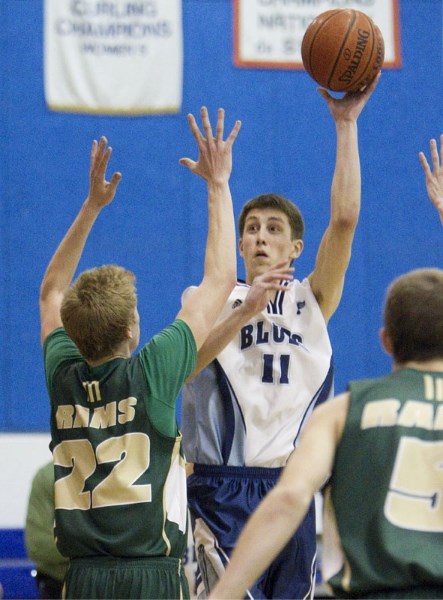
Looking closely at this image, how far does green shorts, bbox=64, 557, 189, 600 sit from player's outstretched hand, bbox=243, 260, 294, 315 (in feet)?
3.32

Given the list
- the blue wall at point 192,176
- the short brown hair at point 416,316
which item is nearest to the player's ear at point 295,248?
the short brown hair at point 416,316

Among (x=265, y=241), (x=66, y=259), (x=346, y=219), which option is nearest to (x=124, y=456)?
(x=66, y=259)

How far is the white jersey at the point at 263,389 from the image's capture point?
4.71 metres

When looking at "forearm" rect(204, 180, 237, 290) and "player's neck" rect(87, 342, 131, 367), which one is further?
"forearm" rect(204, 180, 237, 290)

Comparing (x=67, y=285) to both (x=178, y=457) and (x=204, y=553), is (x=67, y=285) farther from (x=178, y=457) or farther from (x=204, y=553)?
(x=204, y=553)

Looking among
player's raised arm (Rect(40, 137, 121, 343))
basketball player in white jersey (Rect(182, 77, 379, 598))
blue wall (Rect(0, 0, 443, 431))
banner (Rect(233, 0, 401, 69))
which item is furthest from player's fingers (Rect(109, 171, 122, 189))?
banner (Rect(233, 0, 401, 69))

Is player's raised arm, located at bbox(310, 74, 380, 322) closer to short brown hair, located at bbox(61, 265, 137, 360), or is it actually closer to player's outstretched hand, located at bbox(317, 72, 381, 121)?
player's outstretched hand, located at bbox(317, 72, 381, 121)

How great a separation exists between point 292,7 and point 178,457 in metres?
6.63

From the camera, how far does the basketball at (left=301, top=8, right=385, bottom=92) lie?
483 cm

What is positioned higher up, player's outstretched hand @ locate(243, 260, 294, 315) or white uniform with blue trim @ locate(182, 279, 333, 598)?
player's outstretched hand @ locate(243, 260, 294, 315)

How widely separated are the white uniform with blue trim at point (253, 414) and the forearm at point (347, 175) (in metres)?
0.51

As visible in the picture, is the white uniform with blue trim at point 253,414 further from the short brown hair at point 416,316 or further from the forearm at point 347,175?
the short brown hair at point 416,316

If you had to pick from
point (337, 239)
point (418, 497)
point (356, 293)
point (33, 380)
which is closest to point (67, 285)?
point (337, 239)

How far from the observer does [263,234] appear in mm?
5066
